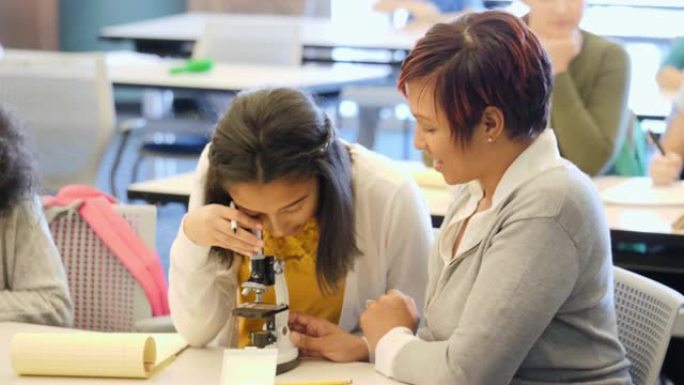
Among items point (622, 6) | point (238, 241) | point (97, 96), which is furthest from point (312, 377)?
point (622, 6)

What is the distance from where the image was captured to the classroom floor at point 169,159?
18.4ft

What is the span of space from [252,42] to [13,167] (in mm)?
3682

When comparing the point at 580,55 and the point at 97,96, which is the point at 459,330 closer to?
the point at 580,55

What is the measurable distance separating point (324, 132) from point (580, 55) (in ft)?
4.87

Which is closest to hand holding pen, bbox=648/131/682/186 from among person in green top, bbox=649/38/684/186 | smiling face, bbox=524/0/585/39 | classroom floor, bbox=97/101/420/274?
person in green top, bbox=649/38/684/186

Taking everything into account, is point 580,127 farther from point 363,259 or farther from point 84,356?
point 84,356

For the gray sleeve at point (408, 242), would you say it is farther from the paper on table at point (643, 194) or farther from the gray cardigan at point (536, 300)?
the paper on table at point (643, 194)

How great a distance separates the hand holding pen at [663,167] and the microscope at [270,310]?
5.17 ft

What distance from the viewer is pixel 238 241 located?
194 cm

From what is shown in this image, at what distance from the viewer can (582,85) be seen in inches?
129

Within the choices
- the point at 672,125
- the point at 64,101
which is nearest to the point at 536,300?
the point at 672,125

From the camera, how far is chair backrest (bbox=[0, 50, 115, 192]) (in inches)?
175

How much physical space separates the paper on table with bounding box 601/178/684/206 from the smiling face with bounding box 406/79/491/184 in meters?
1.32

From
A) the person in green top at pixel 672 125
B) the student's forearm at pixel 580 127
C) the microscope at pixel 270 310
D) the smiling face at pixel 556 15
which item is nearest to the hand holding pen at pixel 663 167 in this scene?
the person in green top at pixel 672 125
